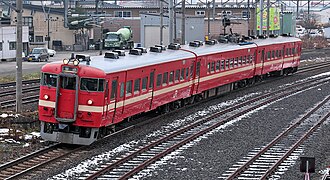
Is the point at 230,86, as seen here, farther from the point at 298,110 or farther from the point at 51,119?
the point at 51,119

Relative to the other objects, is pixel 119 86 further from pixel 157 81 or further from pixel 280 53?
pixel 280 53

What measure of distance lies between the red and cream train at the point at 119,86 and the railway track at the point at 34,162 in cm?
39

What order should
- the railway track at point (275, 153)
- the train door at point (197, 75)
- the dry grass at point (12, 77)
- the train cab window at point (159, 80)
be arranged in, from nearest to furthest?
the railway track at point (275, 153) → the train cab window at point (159, 80) → the train door at point (197, 75) → the dry grass at point (12, 77)

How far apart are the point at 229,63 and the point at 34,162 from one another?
16.3 meters

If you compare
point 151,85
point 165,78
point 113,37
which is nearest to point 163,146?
point 151,85

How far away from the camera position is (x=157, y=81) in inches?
905

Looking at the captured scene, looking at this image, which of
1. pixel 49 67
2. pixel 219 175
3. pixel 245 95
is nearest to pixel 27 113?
pixel 49 67

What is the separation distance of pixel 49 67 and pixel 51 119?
4.73ft

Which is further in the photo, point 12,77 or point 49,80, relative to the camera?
point 12,77

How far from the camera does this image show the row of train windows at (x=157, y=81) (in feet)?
65.2

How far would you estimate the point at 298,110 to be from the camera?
88.2ft

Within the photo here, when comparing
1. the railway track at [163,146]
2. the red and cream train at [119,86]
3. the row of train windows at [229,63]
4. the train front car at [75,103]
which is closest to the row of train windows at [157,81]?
the red and cream train at [119,86]

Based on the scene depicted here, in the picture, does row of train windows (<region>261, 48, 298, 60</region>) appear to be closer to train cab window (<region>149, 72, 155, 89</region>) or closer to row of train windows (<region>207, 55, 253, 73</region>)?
row of train windows (<region>207, 55, 253, 73</region>)

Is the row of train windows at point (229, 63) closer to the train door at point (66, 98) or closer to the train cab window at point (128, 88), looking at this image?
the train cab window at point (128, 88)
